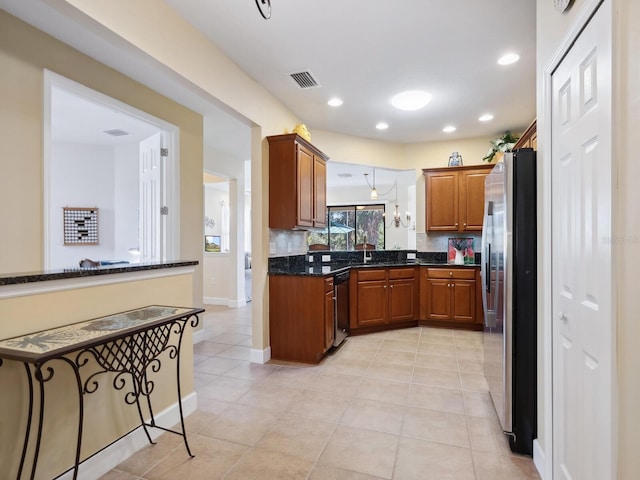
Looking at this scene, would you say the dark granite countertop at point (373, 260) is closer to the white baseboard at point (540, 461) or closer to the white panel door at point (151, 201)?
the white panel door at point (151, 201)

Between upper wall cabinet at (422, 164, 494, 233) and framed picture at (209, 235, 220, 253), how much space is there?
423 cm

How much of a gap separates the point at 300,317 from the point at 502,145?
11.7 feet

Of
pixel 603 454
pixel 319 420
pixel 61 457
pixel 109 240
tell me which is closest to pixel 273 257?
pixel 319 420

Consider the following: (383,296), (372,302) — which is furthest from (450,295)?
(372,302)

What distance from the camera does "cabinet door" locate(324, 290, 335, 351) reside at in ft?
11.5

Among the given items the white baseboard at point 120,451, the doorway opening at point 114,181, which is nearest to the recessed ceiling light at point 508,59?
the doorway opening at point 114,181

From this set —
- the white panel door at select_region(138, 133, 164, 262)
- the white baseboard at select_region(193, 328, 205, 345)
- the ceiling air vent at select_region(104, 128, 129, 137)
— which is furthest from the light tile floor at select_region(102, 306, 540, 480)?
the ceiling air vent at select_region(104, 128, 129, 137)

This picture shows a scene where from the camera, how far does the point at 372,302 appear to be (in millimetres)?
4562

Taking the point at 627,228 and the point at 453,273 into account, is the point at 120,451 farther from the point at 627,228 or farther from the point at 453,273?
the point at 453,273

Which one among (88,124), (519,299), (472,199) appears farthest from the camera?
(472,199)

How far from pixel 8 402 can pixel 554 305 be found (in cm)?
254

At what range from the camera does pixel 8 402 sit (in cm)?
143

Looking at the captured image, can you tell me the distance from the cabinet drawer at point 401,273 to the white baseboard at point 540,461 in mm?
2881

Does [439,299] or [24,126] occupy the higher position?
[24,126]
